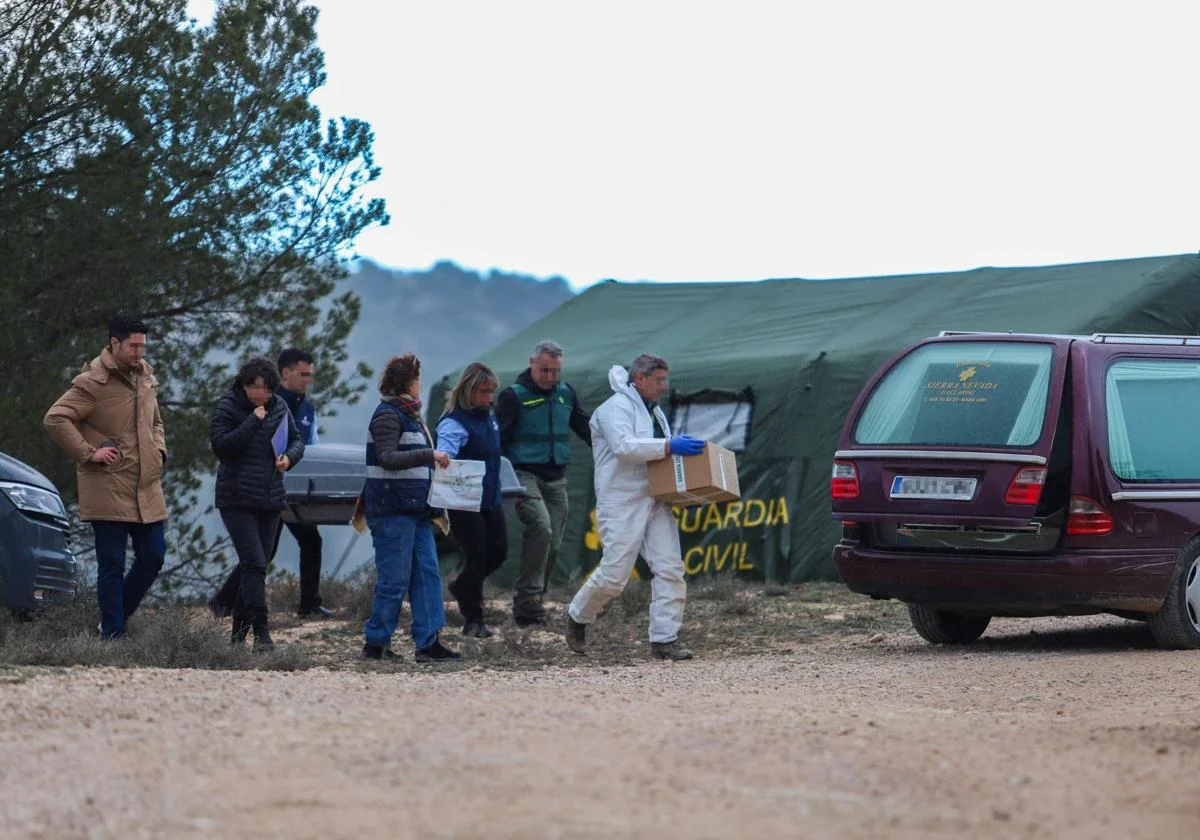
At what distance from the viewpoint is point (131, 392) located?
9367 millimetres

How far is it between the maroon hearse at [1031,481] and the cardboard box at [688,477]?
2.34ft

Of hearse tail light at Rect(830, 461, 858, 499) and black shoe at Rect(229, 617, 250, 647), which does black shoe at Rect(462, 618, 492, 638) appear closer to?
black shoe at Rect(229, 617, 250, 647)

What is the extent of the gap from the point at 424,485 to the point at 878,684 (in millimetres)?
2585

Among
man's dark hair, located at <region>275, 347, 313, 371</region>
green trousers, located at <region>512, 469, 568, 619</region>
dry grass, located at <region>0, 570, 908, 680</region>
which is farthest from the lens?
green trousers, located at <region>512, 469, 568, 619</region>

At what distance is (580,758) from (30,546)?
5021mm

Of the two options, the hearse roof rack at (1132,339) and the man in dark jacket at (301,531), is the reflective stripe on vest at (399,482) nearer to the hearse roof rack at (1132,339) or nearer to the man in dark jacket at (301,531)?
the man in dark jacket at (301,531)

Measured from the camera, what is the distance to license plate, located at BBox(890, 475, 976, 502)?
30.8 feet

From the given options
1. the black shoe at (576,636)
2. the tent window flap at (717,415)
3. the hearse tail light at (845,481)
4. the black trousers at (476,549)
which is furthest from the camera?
the tent window flap at (717,415)

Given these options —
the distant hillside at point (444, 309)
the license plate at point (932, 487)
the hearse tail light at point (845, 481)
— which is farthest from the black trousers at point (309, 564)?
the distant hillside at point (444, 309)

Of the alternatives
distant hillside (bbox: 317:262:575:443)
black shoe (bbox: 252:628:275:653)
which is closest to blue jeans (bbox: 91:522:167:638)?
black shoe (bbox: 252:628:275:653)

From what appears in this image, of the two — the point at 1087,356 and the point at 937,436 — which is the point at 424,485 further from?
the point at 1087,356

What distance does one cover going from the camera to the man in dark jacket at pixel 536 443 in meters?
11.7

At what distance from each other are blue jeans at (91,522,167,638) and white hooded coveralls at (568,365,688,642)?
2.26 metres

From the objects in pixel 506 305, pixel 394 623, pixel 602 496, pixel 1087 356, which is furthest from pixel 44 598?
pixel 506 305
